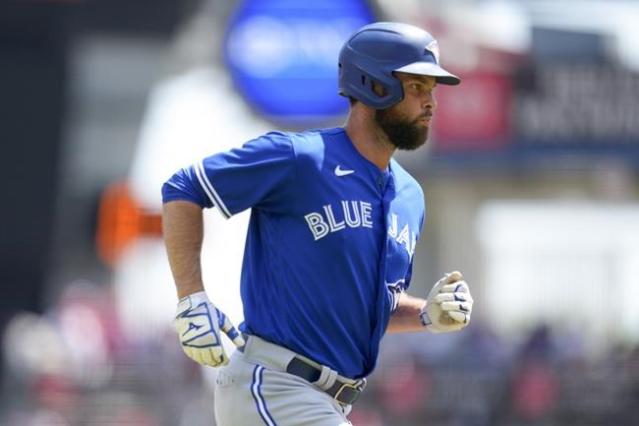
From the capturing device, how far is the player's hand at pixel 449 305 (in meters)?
6.21

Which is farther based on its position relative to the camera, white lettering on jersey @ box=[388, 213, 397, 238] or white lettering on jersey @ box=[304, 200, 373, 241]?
white lettering on jersey @ box=[388, 213, 397, 238]

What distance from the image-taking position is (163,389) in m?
15.3

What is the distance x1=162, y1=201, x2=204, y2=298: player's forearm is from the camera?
5.93 meters

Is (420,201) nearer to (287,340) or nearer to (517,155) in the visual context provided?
(287,340)

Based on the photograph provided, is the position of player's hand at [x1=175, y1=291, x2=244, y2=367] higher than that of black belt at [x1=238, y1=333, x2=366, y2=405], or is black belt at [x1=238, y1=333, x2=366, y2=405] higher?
player's hand at [x1=175, y1=291, x2=244, y2=367]

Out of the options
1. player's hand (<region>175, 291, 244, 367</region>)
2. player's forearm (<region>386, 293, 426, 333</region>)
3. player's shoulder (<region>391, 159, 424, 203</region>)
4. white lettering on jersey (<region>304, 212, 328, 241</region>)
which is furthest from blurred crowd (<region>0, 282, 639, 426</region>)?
player's hand (<region>175, 291, 244, 367</region>)

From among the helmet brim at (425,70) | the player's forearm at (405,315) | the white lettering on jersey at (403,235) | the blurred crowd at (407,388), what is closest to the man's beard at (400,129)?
the helmet brim at (425,70)

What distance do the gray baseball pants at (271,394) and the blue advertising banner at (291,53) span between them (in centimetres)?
1510

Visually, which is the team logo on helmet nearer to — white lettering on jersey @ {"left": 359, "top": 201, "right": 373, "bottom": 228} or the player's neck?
the player's neck

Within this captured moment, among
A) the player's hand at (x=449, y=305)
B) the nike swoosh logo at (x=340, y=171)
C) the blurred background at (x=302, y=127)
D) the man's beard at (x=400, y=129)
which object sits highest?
the man's beard at (x=400, y=129)

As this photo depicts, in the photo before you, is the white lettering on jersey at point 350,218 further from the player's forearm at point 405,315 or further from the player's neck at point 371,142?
the player's forearm at point 405,315

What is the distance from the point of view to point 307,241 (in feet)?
19.8

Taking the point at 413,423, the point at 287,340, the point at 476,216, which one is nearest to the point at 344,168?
the point at 287,340

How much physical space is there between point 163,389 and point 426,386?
2.23 metres
